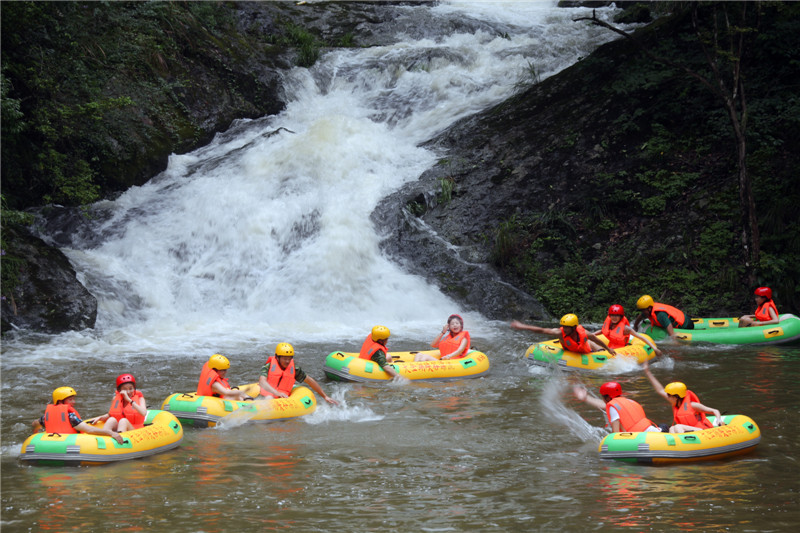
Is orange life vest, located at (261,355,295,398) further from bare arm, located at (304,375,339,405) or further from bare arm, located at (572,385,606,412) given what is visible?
bare arm, located at (572,385,606,412)

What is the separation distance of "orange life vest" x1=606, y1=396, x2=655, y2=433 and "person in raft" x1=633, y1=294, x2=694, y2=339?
17.9ft

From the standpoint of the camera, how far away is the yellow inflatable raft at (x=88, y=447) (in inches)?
277

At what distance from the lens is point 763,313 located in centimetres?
1273

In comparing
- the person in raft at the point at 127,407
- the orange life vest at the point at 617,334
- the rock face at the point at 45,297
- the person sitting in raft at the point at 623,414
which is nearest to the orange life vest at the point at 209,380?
the person in raft at the point at 127,407

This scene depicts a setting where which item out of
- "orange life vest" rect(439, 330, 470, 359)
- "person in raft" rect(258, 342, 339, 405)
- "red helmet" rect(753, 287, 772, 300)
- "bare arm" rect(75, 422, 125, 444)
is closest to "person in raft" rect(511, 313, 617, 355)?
"orange life vest" rect(439, 330, 470, 359)

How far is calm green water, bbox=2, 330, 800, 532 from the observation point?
5684 millimetres

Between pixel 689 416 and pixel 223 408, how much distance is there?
16.4 ft

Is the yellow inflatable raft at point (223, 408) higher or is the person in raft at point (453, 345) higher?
the person in raft at point (453, 345)

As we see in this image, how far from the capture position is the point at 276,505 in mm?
6008

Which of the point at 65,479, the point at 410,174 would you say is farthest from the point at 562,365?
the point at 410,174

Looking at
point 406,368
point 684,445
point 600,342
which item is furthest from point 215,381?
point 600,342

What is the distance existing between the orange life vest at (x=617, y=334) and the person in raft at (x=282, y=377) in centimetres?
490

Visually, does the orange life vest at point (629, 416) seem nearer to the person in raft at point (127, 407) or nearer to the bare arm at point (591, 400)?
the bare arm at point (591, 400)

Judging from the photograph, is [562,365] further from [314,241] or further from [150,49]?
[150,49]
